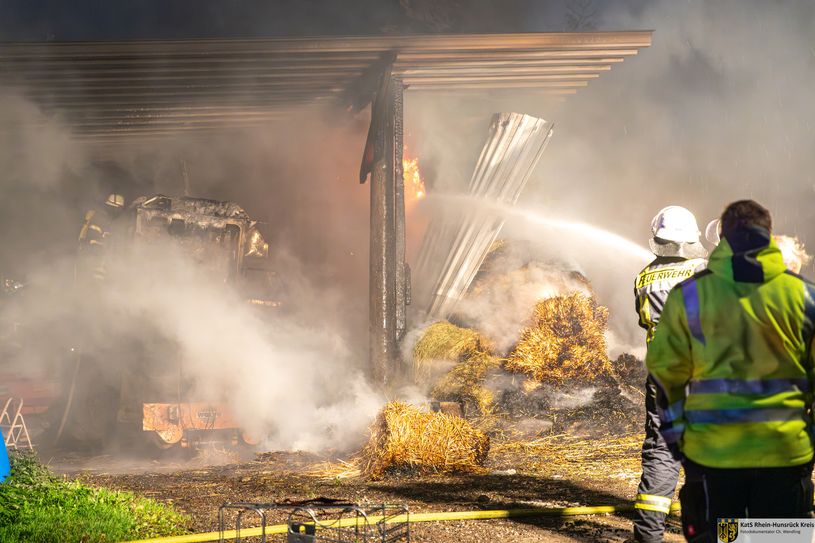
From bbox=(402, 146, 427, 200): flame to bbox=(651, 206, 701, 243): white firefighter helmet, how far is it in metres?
9.25

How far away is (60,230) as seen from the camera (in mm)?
14844

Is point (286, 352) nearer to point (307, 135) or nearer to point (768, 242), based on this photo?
point (307, 135)

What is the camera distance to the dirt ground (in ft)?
16.6

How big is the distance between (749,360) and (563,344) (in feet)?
25.9

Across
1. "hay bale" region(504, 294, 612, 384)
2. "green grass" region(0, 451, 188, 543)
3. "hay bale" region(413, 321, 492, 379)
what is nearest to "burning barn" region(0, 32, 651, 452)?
"hay bale" region(413, 321, 492, 379)

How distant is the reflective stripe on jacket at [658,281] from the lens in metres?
4.64

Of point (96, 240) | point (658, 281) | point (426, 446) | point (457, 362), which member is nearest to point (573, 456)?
point (426, 446)

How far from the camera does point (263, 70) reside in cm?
1131

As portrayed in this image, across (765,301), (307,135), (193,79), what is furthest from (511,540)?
(307,135)

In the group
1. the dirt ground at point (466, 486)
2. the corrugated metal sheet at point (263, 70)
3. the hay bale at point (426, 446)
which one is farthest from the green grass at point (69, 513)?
the corrugated metal sheet at point (263, 70)

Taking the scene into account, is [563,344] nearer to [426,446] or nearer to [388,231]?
[388,231]

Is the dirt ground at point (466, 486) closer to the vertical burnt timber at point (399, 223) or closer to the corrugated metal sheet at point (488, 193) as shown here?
the vertical burnt timber at point (399, 223)

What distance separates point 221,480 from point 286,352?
4706 millimetres

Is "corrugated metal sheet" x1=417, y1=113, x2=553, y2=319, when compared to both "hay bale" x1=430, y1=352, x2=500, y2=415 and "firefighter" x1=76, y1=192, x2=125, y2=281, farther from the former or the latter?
"firefighter" x1=76, y1=192, x2=125, y2=281
